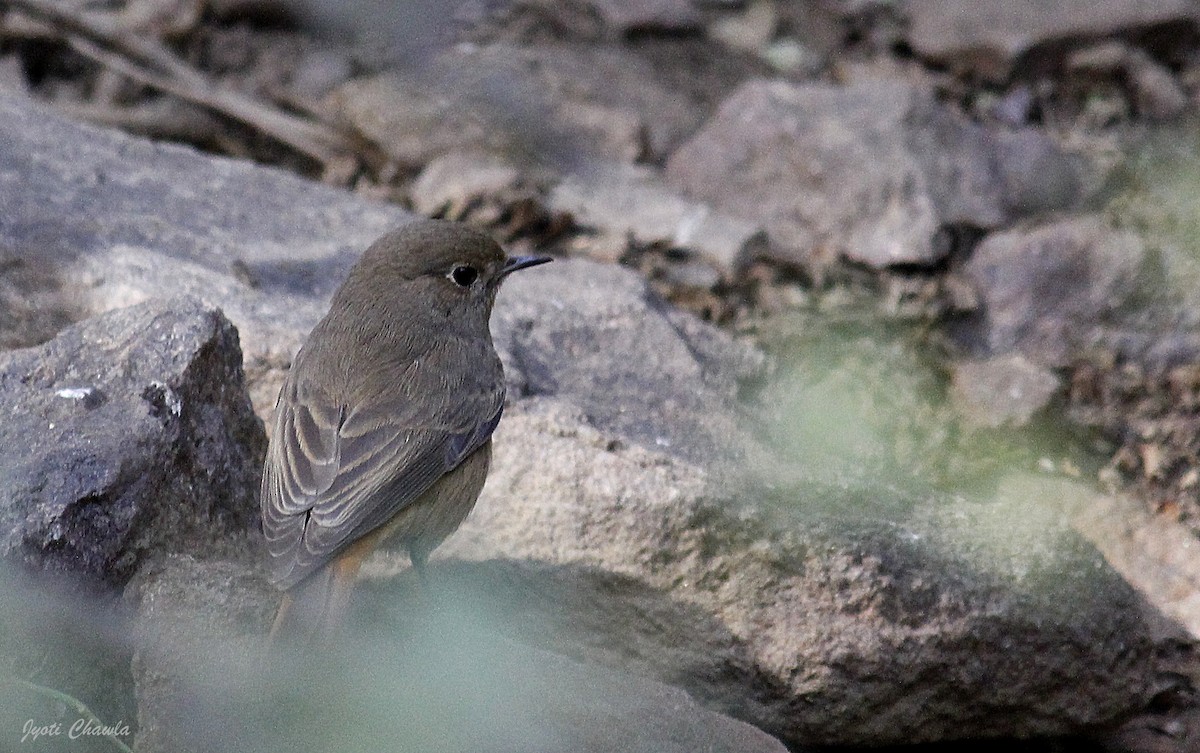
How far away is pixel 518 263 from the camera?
18.4 ft

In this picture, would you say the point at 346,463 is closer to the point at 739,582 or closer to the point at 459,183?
the point at 739,582

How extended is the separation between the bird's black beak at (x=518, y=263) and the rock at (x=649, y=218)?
7.15 ft

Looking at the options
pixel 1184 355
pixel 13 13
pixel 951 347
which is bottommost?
pixel 13 13

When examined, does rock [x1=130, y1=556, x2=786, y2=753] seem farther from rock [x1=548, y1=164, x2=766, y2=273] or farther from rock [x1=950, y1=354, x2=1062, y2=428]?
rock [x1=548, y1=164, x2=766, y2=273]

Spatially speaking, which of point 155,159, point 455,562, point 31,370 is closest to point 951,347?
point 455,562

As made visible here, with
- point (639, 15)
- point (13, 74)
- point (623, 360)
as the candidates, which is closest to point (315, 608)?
point (623, 360)

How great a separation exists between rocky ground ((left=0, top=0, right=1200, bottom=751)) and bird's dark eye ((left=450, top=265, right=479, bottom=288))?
43 cm

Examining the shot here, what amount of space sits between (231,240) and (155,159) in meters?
0.86

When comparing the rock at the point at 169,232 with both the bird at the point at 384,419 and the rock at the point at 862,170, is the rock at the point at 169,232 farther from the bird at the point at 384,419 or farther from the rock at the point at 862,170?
the rock at the point at 862,170

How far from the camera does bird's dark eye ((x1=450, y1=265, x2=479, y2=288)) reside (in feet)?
18.2

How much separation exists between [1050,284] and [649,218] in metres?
2.04

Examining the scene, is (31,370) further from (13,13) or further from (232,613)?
(13,13)

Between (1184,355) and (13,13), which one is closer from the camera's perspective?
(1184,355)

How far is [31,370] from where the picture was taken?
466 cm
